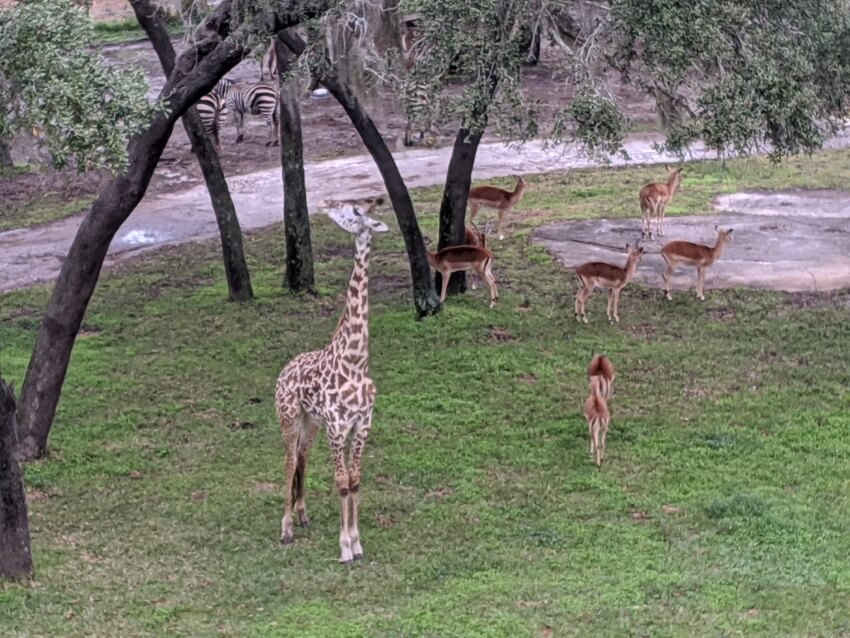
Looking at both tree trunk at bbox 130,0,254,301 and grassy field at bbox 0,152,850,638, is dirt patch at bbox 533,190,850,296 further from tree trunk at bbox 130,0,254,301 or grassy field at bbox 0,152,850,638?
tree trunk at bbox 130,0,254,301

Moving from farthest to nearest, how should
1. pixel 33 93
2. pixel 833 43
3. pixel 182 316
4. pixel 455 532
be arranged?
pixel 182 316, pixel 833 43, pixel 455 532, pixel 33 93

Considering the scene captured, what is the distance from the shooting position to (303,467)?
9.59 m

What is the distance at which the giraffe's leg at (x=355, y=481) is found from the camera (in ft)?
29.7

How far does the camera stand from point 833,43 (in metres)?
12.7

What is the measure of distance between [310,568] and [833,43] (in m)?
7.69

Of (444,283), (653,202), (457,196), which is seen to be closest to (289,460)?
(444,283)

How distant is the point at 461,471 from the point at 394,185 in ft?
14.6

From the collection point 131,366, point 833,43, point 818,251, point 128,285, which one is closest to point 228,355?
point 131,366

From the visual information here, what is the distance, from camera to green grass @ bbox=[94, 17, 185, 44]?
105 feet

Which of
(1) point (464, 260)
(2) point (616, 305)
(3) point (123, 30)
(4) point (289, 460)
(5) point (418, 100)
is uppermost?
(5) point (418, 100)

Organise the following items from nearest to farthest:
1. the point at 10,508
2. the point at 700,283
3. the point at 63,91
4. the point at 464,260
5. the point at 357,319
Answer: the point at 10,508
the point at 63,91
the point at 357,319
the point at 464,260
the point at 700,283

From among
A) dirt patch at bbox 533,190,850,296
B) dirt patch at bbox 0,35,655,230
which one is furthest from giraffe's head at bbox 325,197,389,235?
dirt patch at bbox 0,35,655,230

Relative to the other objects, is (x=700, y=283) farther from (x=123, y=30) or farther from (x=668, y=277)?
(x=123, y=30)

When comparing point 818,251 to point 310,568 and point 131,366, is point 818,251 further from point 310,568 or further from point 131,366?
point 310,568
